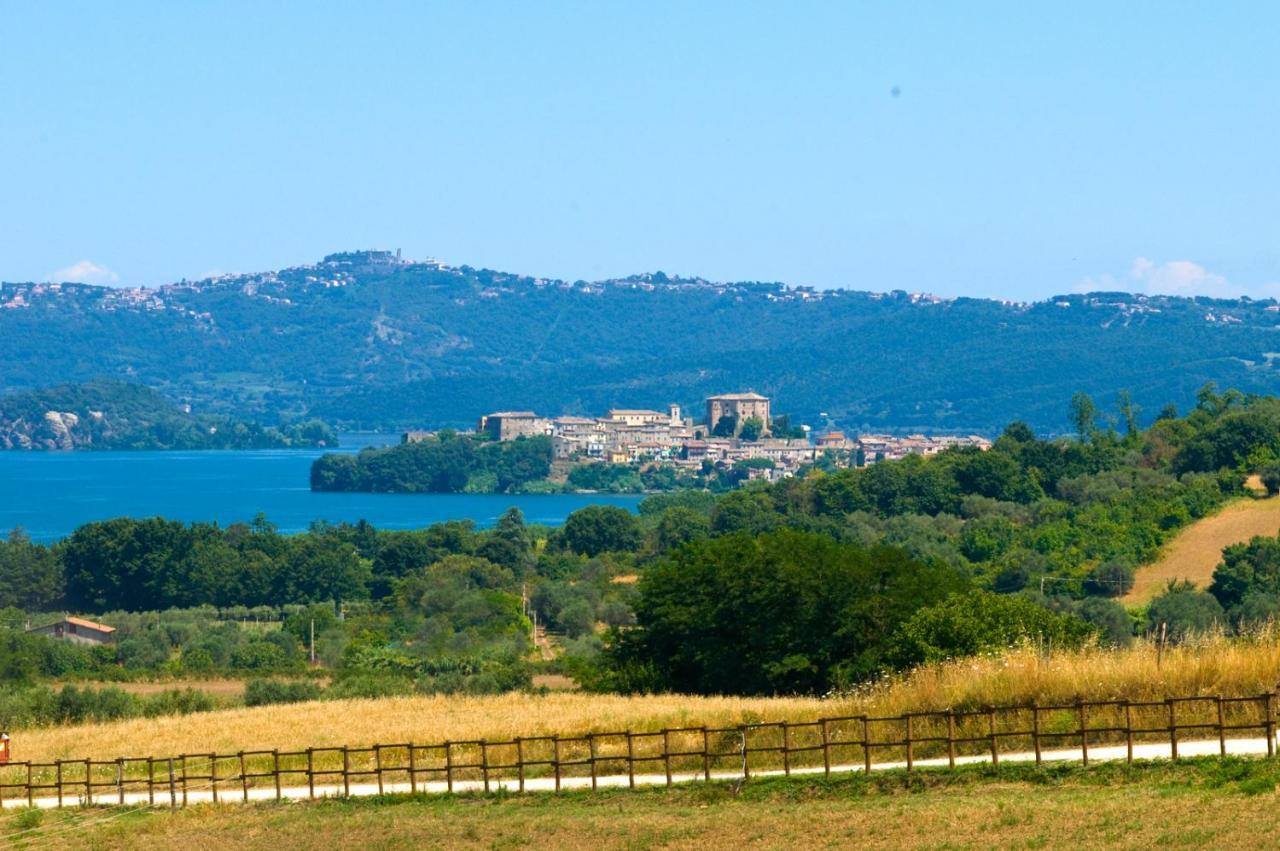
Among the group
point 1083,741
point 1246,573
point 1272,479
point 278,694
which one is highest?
point 1083,741

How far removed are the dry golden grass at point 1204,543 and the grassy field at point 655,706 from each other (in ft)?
119

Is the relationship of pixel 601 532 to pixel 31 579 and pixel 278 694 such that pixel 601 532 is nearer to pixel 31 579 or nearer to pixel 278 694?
pixel 31 579

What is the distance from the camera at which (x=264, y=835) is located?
19.8 metres

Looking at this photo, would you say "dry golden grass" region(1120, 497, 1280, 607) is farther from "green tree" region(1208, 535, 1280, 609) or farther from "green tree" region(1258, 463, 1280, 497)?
"green tree" region(1258, 463, 1280, 497)

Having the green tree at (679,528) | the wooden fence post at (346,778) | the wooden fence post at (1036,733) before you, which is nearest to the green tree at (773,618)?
the wooden fence post at (346,778)

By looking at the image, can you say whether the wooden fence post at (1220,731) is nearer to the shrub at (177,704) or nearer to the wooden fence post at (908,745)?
the wooden fence post at (908,745)

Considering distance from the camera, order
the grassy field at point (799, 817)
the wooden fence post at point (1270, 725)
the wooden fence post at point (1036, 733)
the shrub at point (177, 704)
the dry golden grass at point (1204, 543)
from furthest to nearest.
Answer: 1. the dry golden grass at point (1204, 543)
2. the shrub at point (177, 704)
3. the wooden fence post at point (1036, 733)
4. the wooden fence post at point (1270, 725)
5. the grassy field at point (799, 817)

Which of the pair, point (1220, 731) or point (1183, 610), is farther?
point (1183, 610)

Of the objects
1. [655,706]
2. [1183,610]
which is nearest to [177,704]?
[655,706]

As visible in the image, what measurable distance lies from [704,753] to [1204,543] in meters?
56.3

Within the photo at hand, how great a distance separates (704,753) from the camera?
20156 millimetres

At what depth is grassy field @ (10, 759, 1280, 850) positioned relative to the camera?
658 inches

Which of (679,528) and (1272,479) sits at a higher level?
(1272,479)

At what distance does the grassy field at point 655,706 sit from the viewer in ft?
69.4
